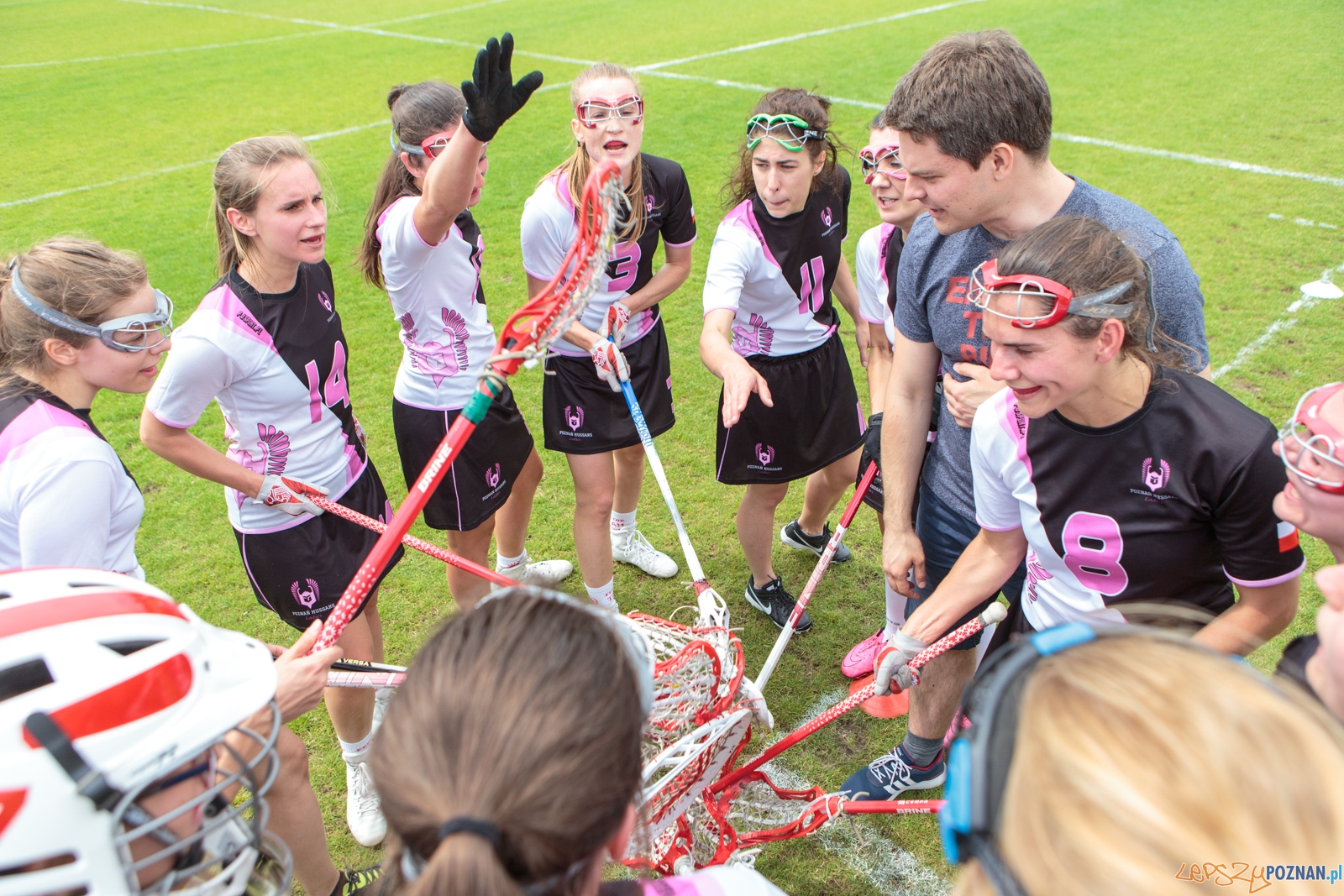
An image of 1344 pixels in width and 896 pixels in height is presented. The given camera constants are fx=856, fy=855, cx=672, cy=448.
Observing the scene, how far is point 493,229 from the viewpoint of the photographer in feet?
30.2

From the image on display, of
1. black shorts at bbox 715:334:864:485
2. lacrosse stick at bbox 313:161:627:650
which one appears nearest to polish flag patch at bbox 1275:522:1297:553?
lacrosse stick at bbox 313:161:627:650

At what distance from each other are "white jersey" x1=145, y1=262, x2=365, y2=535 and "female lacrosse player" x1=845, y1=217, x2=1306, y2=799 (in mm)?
2345

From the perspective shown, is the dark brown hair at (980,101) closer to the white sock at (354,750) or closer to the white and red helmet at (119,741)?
the white and red helmet at (119,741)

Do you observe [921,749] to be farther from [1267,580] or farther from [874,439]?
[1267,580]

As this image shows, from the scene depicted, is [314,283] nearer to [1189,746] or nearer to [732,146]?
[1189,746]

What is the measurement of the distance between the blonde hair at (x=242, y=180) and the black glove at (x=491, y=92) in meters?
0.83

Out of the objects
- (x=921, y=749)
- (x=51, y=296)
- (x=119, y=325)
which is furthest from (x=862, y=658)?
(x=51, y=296)

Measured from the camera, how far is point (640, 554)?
→ 4875mm

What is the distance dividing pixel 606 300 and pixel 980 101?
2.01 meters

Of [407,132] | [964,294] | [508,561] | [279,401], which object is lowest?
[508,561]

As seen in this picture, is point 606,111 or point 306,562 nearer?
point 306,562

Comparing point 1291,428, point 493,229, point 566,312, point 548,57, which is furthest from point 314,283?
point 548,57

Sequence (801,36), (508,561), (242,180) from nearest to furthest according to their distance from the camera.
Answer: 1. (242,180)
2. (508,561)
3. (801,36)

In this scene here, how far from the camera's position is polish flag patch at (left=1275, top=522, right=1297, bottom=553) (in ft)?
7.14
